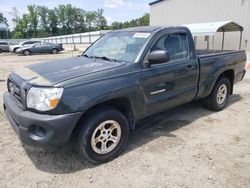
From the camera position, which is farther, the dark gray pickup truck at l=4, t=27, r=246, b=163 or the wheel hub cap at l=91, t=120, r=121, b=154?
the wheel hub cap at l=91, t=120, r=121, b=154

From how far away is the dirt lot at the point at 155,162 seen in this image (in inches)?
119

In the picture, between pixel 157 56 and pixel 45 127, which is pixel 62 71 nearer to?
pixel 45 127

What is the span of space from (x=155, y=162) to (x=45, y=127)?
5.08 feet

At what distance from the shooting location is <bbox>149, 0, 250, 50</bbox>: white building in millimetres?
19625

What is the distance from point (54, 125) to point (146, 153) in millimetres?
1470

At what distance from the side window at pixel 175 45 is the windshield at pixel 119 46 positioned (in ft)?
1.06

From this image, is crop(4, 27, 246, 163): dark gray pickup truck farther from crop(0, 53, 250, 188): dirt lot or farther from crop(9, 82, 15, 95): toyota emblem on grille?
crop(0, 53, 250, 188): dirt lot

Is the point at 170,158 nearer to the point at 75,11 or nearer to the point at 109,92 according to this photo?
the point at 109,92

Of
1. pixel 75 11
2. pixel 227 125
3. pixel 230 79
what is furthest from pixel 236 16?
pixel 75 11

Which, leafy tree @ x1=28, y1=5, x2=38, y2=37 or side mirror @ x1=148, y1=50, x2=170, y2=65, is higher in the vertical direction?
leafy tree @ x1=28, y1=5, x2=38, y2=37

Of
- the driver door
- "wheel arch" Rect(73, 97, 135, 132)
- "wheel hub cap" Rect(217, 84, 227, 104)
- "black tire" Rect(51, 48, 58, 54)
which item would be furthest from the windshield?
"black tire" Rect(51, 48, 58, 54)

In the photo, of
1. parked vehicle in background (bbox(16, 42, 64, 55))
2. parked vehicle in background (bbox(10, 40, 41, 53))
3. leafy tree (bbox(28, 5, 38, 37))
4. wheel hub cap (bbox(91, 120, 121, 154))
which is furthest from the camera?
leafy tree (bbox(28, 5, 38, 37))

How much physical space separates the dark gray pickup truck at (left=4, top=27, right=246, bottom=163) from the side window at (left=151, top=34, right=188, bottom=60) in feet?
0.05

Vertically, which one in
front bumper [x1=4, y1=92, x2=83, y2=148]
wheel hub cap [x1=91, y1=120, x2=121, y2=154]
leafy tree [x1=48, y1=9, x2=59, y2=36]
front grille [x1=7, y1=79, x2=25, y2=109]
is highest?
leafy tree [x1=48, y1=9, x2=59, y2=36]
